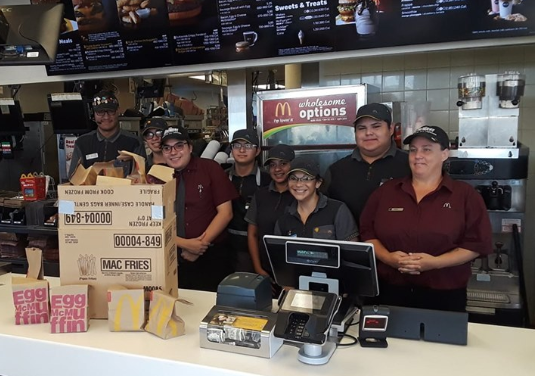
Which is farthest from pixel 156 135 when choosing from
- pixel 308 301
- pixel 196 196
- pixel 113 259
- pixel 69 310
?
pixel 308 301

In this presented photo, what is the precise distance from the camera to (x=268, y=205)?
107 inches

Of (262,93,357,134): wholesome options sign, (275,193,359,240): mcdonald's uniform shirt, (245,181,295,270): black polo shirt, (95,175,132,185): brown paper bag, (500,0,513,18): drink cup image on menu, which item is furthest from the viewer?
(262,93,357,134): wholesome options sign

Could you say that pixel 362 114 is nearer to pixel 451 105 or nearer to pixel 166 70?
pixel 451 105

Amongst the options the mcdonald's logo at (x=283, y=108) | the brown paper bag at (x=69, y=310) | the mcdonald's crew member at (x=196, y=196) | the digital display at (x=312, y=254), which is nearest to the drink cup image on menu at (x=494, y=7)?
the mcdonald's logo at (x=283, y=108)

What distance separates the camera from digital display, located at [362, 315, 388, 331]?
61.4 inches

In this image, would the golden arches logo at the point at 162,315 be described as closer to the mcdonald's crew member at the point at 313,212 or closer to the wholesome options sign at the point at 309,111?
the mcdonald's crew member at the point at 313,212

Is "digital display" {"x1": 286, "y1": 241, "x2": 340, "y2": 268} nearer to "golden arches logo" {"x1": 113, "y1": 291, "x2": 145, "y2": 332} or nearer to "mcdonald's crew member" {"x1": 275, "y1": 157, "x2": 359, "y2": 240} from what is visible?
"golden arches logo" {"x1": 113, "y1": 291, "x2": 145, "y2": 332}

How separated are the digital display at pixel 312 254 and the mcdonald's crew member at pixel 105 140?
2.29 metres

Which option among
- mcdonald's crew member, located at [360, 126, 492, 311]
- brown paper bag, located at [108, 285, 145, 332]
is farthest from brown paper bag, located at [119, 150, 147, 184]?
mcdonald's crew member, located at [360, 126, 492, 311]

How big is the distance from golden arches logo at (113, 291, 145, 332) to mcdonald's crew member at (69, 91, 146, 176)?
6.93 ft

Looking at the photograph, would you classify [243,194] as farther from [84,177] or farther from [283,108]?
[84,177]

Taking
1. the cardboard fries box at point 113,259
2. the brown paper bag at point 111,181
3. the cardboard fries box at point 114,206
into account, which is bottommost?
the cardboard fries box at point 113,259

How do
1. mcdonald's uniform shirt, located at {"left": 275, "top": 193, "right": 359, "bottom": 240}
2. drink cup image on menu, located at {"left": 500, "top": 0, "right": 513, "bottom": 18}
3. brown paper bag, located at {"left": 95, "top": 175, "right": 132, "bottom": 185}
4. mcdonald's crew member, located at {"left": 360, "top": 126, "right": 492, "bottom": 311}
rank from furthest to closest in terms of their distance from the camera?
drink cup image on menu, located at {"left": 500, "top": 0, "right": 513, "bottom": 18} < mcdonald's uniform shirt, located at {"left": 275, "top": 193, "right": 359, "bottom": 240} < mcdonald's crew member, located at {"left": 360, "top": 126, "right": 492, "bottom": 311} < brown paper bag, located at {"left": 95, "top": 175, "right": 132, "bottom": 185}

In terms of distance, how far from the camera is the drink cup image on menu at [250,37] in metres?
3.45
